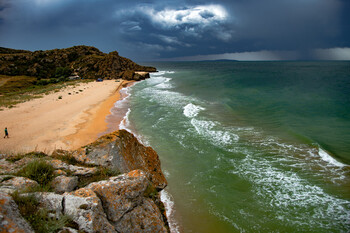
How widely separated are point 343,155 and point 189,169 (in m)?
11.4

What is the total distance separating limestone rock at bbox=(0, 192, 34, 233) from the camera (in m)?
2.59

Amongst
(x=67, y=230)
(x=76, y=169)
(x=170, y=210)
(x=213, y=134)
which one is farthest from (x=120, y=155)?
(x=213, y=134)

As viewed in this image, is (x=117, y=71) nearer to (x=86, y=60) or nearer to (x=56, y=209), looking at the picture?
(x=86, y=60)

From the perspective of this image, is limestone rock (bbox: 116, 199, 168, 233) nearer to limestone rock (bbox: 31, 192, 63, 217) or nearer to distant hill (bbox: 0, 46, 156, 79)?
limestone rock (bbox: 31, 192, 63, 217)

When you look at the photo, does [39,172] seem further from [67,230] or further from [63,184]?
[67,230]

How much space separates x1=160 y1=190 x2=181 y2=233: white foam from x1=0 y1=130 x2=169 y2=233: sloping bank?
2.60 m

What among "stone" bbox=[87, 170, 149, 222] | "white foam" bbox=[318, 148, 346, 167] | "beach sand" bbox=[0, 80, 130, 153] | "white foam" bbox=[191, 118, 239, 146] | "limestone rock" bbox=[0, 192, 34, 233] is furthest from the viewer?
"white foam" bbox=[191, 118, 239, 146]

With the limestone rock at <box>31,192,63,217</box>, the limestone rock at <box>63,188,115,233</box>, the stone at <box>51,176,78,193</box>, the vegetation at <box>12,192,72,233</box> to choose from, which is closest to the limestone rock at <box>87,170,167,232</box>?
the limestone rock at <box>63,188,115,233</box>

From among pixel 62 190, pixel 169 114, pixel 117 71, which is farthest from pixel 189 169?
pixel 117 71

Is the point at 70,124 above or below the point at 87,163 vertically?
below

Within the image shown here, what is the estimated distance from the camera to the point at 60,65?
8312 cm

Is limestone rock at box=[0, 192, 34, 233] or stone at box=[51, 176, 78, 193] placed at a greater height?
limestone rock at box=[0, 192, 34, 233]

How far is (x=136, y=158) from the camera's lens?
767 centimetres

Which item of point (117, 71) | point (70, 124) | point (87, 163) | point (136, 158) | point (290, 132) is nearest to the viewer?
point (87, 163)
